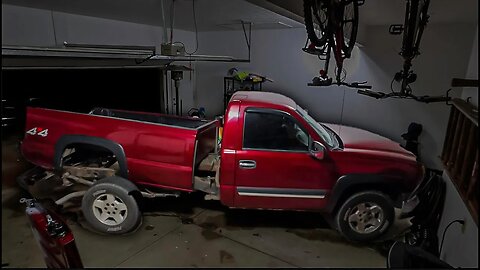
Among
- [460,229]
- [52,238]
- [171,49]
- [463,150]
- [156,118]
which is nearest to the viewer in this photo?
[52,238]

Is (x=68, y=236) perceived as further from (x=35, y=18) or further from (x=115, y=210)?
(x=35, y=18)

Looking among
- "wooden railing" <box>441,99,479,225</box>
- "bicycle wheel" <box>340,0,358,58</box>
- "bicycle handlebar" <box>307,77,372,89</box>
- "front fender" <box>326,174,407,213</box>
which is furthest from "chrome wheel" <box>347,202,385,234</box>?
"bicycle wheel" <box>340,0,358,58</box>

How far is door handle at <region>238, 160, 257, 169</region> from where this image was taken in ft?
5.86

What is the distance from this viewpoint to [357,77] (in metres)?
2.03

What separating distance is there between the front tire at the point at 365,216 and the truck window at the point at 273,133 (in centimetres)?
49

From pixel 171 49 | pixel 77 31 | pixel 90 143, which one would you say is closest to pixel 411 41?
pixel 171 49

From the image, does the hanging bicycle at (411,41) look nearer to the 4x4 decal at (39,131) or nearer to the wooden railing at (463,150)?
the wooden railing at (463,150)

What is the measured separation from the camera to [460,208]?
125cm

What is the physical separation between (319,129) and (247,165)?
574 millimetres

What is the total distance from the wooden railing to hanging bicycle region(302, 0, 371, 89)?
2.48ft

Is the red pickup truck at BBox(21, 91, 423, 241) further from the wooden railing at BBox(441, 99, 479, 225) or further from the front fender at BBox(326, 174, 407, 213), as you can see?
the wooden railing at BBox(441, 99, 479, 225)

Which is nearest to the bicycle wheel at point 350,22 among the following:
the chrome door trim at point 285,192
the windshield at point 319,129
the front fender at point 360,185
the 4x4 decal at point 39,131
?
the windshield at point 319,129

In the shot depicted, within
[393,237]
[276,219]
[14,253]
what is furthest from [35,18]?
[393,237]

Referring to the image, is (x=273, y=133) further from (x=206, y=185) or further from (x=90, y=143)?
(x=90, y=143)
